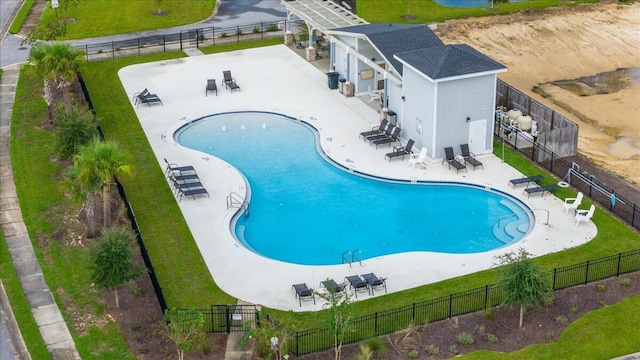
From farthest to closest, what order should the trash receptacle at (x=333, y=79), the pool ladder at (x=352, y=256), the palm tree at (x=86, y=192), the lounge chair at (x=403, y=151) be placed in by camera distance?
the trash receptacle at (x=333, y=79) < the lounge chair at (x=403, y=151) < the palm tree at (x=86, y=192) < the pool ladder at (x=352, y=256)

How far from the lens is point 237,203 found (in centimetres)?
3844

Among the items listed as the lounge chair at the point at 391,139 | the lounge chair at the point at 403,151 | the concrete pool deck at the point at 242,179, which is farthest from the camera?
the lounge chair at the point at 391,139

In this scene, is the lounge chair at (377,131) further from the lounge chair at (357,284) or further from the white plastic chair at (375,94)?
the lounge chair at (357,284)

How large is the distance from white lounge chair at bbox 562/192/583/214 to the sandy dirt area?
9585 mm

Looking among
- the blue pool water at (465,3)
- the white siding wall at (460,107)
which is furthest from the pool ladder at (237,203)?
the blue pool water at (465,3)

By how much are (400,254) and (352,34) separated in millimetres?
16779

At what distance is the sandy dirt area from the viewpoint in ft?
164

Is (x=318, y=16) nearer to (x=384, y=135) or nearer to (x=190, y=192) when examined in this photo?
(x=384, y=135)

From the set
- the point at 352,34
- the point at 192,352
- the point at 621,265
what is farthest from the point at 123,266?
the point at 352,34

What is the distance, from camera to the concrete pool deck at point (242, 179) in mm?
33188

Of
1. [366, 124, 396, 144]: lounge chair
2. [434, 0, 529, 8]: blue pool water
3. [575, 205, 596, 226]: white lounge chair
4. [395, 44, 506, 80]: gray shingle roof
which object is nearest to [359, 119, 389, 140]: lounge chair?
[366, 124, 396, 144]: lounge chair

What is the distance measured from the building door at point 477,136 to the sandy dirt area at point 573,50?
6.92m

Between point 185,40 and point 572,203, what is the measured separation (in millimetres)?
29431

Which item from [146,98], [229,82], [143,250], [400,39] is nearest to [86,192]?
[143,250]
